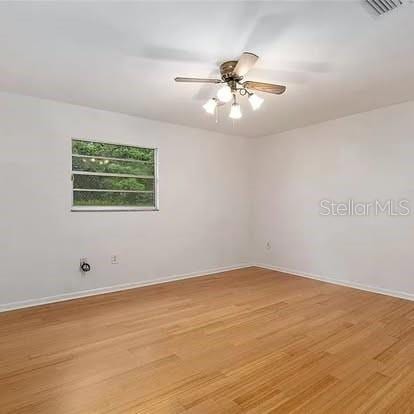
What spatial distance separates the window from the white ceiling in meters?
0.66

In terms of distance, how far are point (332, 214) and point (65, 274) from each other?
375 cm

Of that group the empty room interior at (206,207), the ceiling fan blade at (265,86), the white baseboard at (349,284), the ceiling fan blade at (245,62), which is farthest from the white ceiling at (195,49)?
the white baseboard at (349,284)

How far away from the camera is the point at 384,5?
5.79 ft

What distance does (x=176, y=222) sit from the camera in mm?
4562

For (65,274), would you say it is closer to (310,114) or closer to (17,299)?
(17,299)

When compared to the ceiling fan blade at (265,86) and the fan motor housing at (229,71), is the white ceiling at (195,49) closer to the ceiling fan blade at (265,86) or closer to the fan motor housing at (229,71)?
the fan motor housing at (229,71)

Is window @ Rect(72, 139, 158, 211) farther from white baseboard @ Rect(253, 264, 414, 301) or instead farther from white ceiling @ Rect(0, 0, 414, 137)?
white baseboard @ Rect(253, 264, 414, 301)

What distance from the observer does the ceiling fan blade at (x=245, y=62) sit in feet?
7.02

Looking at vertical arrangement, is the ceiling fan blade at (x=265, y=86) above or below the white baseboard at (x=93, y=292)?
above

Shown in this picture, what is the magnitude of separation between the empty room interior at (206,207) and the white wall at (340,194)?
1.0 inches

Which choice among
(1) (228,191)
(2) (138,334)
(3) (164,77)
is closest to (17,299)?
(2) (138,334)

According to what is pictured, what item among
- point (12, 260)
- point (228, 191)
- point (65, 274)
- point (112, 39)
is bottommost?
point (65, 274)

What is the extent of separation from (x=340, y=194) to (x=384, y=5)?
2839 millimetres

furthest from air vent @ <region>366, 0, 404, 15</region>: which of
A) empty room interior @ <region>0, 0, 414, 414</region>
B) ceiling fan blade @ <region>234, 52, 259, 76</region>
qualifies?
ceiling fan blade @ <region>234, 52, 259, 76</region>
